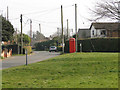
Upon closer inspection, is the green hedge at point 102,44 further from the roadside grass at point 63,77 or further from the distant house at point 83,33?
the distant house at point 83,33

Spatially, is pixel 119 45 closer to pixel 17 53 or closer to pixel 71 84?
pixel 17 53

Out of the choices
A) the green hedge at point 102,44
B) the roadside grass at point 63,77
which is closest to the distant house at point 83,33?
the green hedge at point 102,44

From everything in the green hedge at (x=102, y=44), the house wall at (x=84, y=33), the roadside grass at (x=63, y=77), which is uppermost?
the house wall at (x=84, y=33)

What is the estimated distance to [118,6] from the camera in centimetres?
1730

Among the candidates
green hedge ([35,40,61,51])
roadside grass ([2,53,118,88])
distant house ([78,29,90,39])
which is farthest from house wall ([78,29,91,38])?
roadside grass ([2,53,118,88])

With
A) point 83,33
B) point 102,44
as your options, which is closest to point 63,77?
point 102,44

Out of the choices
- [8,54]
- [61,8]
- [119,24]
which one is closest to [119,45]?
[61,8]

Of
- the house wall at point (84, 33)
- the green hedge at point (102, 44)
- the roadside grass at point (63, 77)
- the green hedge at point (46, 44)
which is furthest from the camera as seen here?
the green hedge at point (46, 44)

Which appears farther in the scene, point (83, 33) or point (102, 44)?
point (83, 33)

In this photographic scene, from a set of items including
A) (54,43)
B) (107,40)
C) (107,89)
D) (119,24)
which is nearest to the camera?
(107,89)

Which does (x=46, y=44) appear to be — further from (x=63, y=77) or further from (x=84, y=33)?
(x=63, y=77)

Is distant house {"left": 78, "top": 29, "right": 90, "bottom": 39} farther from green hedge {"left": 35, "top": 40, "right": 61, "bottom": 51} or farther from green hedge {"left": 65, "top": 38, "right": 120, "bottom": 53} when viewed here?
green hedge {"left": 65, "top": 38, "right": 120, "bottom": 53}

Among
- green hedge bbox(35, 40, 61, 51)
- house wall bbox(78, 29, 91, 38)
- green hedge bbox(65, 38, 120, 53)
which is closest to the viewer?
green hedge bbox(65, 38, 120, 53)

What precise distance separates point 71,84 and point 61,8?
116 ft
